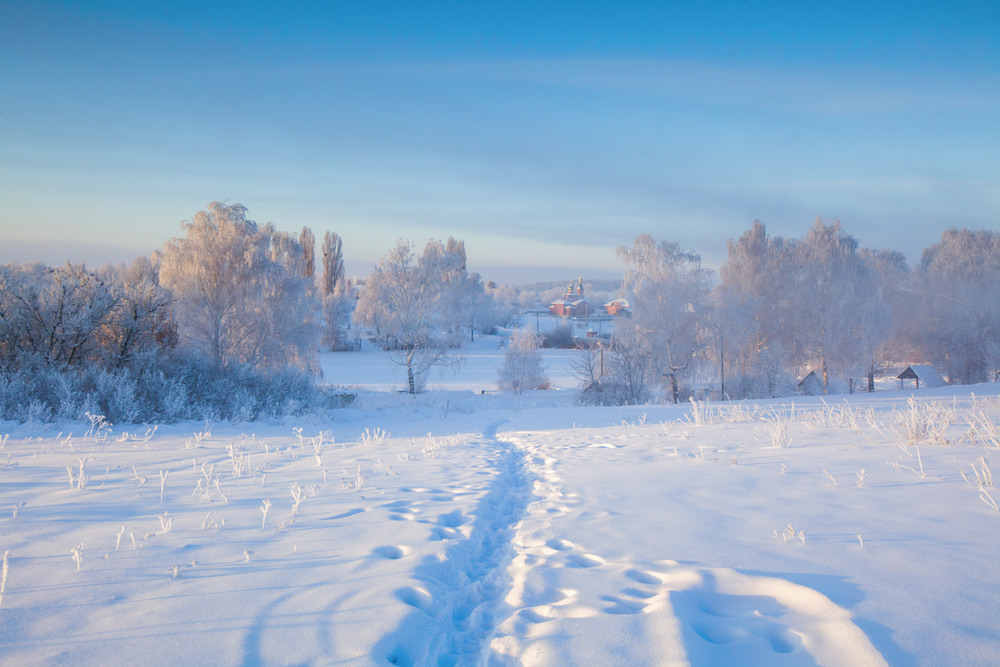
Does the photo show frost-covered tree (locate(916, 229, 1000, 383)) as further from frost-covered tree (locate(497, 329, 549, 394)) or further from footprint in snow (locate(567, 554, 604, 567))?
footprint in snow (locate(567, 554, 604, 567))

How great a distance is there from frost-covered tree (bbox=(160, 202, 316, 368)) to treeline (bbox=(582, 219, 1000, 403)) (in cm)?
1379

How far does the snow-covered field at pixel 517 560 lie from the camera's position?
6.70ft

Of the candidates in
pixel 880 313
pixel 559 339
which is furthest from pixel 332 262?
pixel 880 313

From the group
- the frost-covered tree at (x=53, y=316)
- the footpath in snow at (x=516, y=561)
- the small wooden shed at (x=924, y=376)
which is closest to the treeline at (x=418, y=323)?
the frost-covered tree at (x=53, y=316)

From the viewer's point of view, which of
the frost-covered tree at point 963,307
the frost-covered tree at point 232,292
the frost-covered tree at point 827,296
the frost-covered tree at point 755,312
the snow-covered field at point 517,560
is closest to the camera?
the snow-covered field at point 517,560

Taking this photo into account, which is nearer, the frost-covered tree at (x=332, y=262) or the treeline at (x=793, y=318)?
the treeline at (x=793, y=318)

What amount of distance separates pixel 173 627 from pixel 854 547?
340cm

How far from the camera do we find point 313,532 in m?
3.41

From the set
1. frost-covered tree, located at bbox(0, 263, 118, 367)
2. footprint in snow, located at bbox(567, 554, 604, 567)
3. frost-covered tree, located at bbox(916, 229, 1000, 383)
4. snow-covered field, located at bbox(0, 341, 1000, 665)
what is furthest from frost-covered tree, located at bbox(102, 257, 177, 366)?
frost-covered tree, located at bbox(916, 229, 1000, 383)

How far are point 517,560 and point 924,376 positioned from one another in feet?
121

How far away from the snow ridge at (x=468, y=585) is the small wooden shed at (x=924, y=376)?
115 feet

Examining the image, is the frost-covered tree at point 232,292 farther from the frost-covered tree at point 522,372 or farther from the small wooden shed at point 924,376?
the small wooden shed at point 924,376

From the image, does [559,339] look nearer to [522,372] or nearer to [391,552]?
[522,372]

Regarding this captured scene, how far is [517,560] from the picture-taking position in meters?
3.17
